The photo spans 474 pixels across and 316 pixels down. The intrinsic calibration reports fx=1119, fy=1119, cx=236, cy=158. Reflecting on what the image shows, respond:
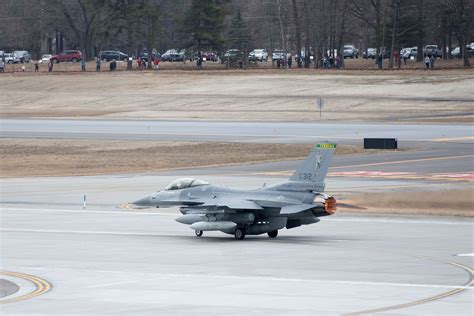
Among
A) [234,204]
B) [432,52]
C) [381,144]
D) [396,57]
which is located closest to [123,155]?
[381,144]

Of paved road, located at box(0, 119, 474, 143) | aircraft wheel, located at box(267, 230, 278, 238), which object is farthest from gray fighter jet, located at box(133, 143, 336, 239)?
paved road, located at box(0, 119, 474, 143)

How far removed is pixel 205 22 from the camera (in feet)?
571

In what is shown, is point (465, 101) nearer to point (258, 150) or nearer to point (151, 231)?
point (258, 150)

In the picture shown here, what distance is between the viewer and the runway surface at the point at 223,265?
2734 cm

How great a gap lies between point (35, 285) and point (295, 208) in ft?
38.2

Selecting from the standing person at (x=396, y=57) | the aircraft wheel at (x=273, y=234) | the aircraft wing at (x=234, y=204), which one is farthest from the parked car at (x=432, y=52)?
the aircraft wing at (x=234, y=204)

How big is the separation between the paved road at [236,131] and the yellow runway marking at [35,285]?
177 feet

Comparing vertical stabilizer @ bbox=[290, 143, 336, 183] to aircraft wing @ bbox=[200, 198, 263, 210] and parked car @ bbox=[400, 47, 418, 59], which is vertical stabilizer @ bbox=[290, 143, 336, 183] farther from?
parked car @ bbox=[400, 47, 418, 59]

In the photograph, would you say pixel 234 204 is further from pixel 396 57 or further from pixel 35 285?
pixel 396 57

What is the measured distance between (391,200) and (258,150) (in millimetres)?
30757

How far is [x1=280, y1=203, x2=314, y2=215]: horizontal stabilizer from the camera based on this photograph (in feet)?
129

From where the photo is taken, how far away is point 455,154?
7431 centimetres

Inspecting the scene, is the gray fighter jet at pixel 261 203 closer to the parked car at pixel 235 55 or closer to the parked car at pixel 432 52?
the parked car at pixel 235 55

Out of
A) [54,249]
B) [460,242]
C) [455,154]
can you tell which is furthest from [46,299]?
[455,154]
